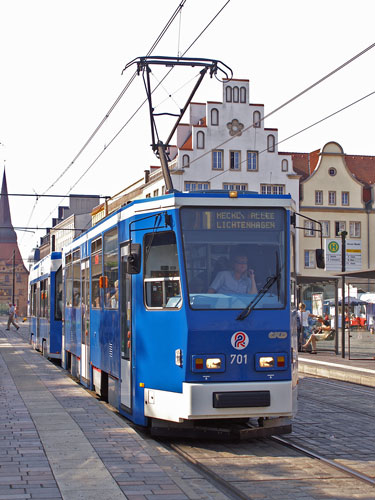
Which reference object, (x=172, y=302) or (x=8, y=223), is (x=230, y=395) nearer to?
(x=172, y=302)

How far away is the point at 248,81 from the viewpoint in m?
64.5

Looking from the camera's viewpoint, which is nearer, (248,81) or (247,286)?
(247,286)

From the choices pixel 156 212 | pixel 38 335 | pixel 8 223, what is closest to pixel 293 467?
pixel 156 212

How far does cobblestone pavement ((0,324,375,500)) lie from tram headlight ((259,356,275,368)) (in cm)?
93

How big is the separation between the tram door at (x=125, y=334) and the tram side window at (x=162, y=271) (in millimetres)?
688

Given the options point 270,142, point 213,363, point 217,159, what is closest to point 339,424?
point 213,363

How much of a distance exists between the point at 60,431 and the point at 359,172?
224 feet

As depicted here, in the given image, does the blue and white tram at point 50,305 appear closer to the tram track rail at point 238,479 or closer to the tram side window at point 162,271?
the tram side window at point 162,271

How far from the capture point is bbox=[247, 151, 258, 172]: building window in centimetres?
6475

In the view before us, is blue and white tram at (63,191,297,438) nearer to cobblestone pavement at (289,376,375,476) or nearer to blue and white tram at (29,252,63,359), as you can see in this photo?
cobblestone pavement at (289,376,375,476)

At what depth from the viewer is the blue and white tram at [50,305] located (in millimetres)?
24156

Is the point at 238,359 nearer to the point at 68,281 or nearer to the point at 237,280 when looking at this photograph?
the point at 237,280

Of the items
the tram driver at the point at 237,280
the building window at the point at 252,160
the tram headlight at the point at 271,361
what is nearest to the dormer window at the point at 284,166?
the building window at the point at 252,160

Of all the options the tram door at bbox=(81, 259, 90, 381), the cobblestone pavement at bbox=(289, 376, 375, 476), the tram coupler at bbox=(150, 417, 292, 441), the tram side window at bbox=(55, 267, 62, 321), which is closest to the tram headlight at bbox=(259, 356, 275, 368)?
the tram coupler at bbox=(150, 417, 292, 441)
